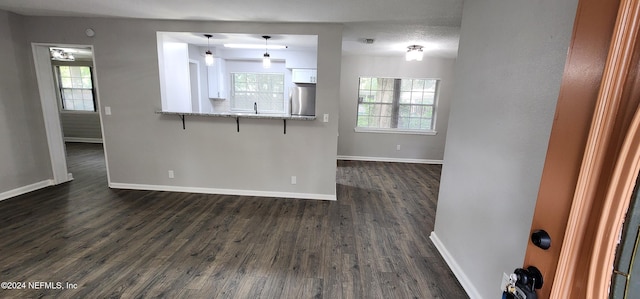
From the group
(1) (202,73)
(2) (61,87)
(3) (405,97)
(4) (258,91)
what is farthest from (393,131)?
(2) (61,87)

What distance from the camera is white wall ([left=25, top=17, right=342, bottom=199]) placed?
10.9 feet

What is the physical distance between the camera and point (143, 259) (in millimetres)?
2230

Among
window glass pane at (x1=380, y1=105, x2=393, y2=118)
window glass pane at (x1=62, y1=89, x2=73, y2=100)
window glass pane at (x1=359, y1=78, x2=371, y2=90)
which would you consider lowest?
window glass pane at (x1=380, y1=105, x2=393, y2=118)

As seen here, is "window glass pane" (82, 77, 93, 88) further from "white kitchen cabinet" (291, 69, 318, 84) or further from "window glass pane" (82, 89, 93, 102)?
"white kitchen cabinet" (291, 69, 318, 84)

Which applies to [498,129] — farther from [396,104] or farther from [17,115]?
[17,115]

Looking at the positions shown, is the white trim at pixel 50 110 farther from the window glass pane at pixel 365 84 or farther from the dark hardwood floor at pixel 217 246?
the window glass pane at pixel 365 84

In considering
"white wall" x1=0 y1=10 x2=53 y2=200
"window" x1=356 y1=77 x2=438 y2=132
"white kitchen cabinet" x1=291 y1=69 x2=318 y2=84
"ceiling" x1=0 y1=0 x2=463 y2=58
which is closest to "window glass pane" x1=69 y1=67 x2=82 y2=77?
"white wall" x1=0 y1=10 x2=53 y2=200

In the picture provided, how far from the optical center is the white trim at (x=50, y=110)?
3510 millimetres

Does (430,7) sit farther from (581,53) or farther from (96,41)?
(96,41)

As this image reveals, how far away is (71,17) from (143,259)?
3225 millimetres

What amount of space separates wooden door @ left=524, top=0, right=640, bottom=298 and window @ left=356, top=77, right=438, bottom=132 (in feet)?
17.5

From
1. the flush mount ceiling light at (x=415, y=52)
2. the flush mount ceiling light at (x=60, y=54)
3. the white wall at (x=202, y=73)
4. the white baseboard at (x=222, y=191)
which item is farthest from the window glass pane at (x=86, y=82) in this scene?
→ the flush mount ceiling light at (x=415, y=52)

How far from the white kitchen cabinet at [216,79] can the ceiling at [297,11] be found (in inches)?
93.5

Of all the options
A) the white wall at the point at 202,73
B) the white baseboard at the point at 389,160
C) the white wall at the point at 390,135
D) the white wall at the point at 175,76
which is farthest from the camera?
the white baseboard at the point at 389,160
